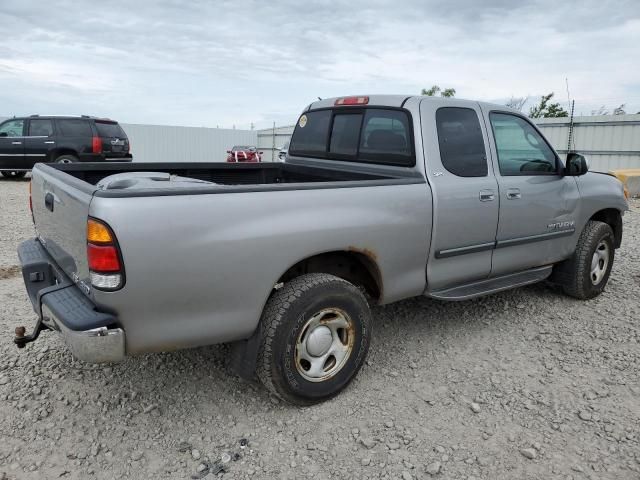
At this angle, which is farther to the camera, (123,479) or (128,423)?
(128,423)

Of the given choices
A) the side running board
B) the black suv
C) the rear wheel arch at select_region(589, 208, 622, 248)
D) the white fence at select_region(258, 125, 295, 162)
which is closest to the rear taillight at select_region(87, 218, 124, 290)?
the side running board

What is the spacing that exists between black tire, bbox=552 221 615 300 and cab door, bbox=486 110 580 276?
222 mm

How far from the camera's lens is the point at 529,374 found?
11.9 ft

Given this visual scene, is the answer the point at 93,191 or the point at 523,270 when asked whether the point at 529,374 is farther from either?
the point at 93,191

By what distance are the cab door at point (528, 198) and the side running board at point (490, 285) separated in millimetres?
66

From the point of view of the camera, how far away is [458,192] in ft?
11.9

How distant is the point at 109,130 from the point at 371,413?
13.8 m

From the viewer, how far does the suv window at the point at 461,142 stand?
3734 mm

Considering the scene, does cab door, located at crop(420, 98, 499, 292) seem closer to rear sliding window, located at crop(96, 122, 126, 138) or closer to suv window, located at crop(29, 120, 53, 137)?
rear sliding window, located at crop(96, 122, 126, 138)

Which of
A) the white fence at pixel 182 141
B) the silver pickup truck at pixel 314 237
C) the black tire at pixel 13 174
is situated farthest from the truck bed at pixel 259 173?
the white fence at pixel 182 141

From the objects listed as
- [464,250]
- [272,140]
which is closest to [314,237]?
[464,250]

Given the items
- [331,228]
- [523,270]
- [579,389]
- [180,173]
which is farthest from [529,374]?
[180,173]

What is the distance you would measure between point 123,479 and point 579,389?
2.78 m

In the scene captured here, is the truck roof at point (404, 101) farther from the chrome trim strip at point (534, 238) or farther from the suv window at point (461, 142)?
the chrome trim strip at point (534, 238)
